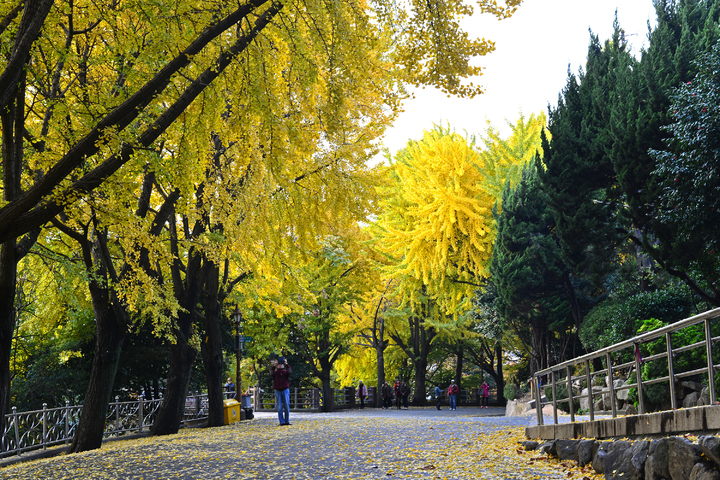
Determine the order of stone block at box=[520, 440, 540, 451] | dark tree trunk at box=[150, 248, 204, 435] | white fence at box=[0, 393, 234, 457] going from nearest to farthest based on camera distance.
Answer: stone block at box=[520, 440, 540, 451] → white fence at box=[0, 393, 234, 457] → dark tree trunk at box=[150, 248, 204, 435]

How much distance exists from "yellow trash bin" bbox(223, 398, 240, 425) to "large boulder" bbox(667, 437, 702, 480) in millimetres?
15970

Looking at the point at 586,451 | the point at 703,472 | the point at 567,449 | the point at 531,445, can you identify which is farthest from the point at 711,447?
the point at 531,445

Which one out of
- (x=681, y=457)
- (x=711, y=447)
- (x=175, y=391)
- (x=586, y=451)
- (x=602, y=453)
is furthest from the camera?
(x=175, y=391)

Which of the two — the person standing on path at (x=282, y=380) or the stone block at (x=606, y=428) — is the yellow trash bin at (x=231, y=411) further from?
the stone block at (x=606, y=428)

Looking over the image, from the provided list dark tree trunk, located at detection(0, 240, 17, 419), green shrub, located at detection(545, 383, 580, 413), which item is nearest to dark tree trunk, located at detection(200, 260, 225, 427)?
dark tree trunk, located at detection(0, 240, 17, 419)

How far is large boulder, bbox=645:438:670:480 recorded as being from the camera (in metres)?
5.34

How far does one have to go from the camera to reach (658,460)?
17.7 feet

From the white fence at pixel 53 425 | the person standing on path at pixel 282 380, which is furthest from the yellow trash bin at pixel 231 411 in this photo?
the person standing on path at pixel 282 380

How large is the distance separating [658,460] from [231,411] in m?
16.3

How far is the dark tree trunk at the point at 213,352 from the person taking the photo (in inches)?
709

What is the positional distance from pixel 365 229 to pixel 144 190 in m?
18.1

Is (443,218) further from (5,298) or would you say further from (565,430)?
(5,298)

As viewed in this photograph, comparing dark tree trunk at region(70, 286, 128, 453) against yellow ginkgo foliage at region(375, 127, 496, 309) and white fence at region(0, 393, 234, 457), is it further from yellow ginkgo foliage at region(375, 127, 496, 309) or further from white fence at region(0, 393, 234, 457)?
yellow ginkgo foliage at region(375, 127, 496, 309)

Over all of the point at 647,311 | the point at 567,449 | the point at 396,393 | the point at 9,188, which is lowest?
the point at 396,393
